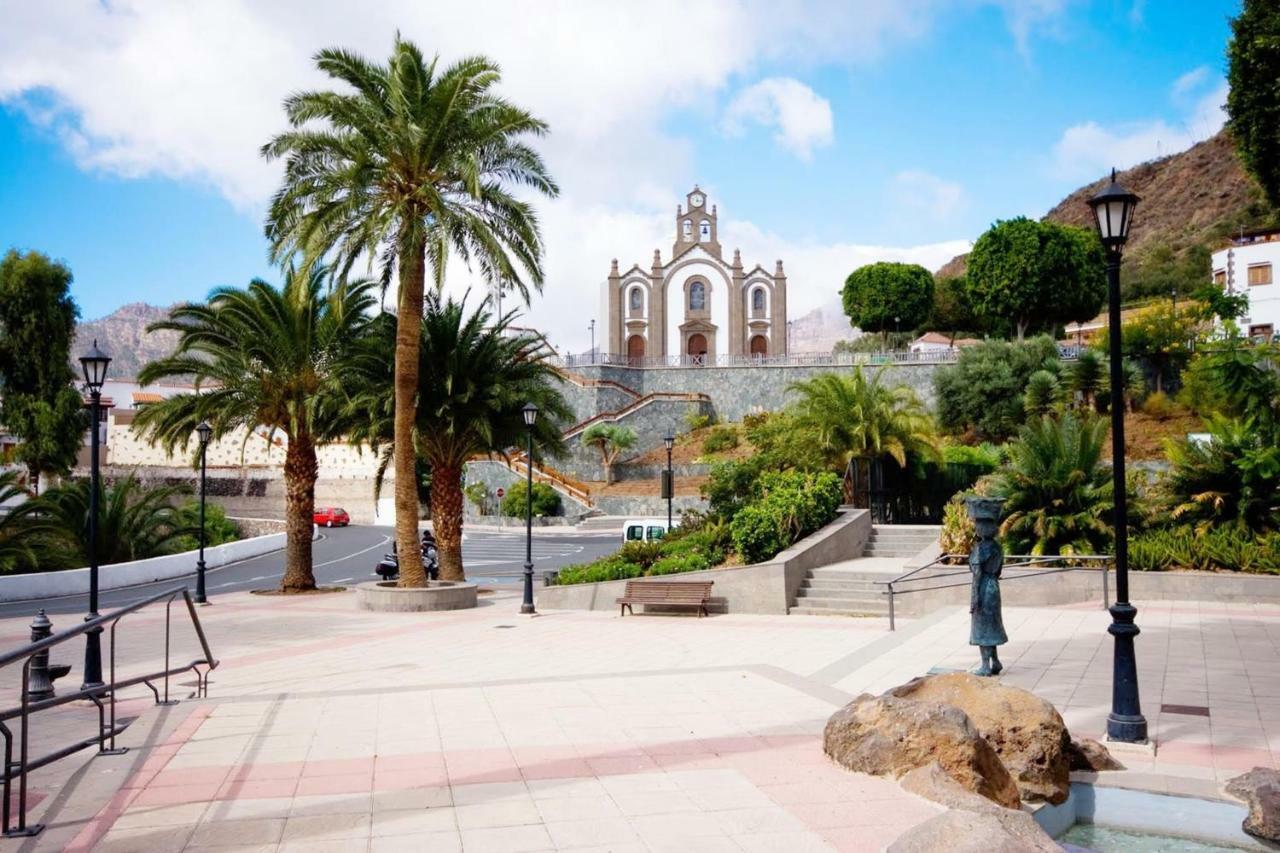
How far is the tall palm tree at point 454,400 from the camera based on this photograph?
22.8 metres

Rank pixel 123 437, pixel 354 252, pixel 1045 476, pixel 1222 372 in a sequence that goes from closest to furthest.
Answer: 1. pixel 1045 476
2. pixel 354 252
3. pixel 1222 372
4. pixel 123 437

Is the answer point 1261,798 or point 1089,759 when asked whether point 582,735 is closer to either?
point 1089,759

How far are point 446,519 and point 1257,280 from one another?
166 ft

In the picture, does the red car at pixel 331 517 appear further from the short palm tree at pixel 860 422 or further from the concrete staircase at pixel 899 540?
the concrete staircase at pixel 899 540

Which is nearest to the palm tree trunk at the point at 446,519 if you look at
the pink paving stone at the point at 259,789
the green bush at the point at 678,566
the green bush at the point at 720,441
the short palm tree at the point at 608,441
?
the green bush at the point at 678,566

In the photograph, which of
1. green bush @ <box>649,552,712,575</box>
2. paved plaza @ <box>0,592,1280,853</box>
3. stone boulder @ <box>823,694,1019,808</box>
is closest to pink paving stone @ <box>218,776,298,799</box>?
paved plaza @ <box>0,592,1280,853</box>

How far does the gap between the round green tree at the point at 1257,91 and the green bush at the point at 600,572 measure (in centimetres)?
1320

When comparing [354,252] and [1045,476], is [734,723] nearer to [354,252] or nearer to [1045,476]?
[1045,476]

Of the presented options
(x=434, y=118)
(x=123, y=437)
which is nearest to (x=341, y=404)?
(x=434, y=118)

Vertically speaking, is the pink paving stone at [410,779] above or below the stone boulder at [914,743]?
below

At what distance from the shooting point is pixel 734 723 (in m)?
8.63

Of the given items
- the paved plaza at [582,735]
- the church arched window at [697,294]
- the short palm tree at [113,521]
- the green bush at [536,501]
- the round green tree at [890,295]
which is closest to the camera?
the paved plaza at [582,735]

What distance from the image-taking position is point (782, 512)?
68.2 ft

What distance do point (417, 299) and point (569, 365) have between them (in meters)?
45.5
